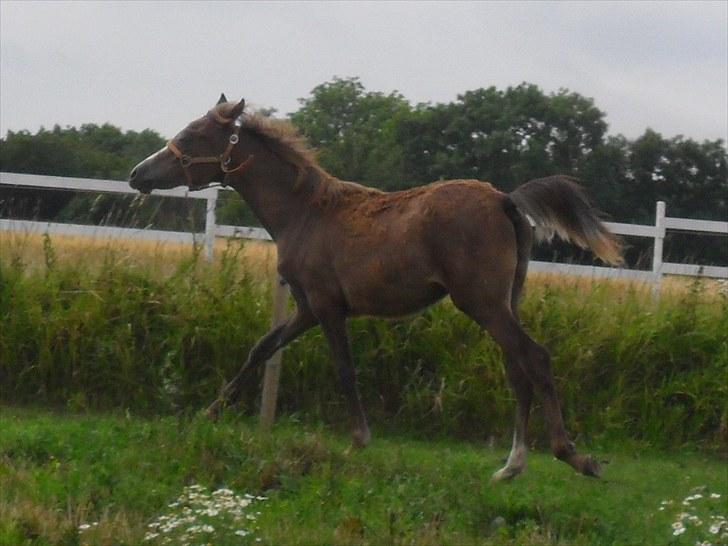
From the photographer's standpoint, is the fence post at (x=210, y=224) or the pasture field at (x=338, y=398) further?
the fence post at (x=210, y=224)

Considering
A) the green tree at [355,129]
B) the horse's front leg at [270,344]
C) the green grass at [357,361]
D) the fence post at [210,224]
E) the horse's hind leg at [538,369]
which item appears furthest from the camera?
the green tree at [355,129]

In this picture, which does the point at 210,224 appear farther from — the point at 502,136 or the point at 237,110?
the point at 502,136

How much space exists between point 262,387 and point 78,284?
1.94 m

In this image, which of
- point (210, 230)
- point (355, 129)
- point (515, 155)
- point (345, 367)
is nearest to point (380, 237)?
point (345, 367)

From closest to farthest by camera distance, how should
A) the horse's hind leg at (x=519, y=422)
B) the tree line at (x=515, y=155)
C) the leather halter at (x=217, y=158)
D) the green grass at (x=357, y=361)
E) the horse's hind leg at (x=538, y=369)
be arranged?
the horse's hind leg at (x=538, y=369), the horse's hind leg at (x=519, y=422), the leather halter at (x=217, y=158), the green grass at (x=357, y=361), the tree line at (x=515, y=155)

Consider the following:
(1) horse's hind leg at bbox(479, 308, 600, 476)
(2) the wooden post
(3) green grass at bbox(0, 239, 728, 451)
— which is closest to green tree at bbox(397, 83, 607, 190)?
(3) green grass at bbox(0, 239, 728, 451)

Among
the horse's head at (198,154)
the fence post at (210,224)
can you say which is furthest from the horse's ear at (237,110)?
the fence post at (210,224)

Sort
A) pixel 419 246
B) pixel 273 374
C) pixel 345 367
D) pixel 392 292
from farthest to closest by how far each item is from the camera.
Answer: pixel 273 374, pixel 345 367, pixel 392 292, pixel 419 246

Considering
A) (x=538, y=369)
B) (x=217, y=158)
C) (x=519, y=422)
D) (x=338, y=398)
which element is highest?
(x=217, y=158)

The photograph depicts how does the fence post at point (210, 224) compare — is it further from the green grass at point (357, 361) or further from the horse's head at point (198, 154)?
the horse's head at point (198, 154)

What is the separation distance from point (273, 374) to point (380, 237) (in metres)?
1.56

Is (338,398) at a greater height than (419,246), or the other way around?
(419,246)

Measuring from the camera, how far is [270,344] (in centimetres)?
878

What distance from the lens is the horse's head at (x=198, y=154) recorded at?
876 cm
